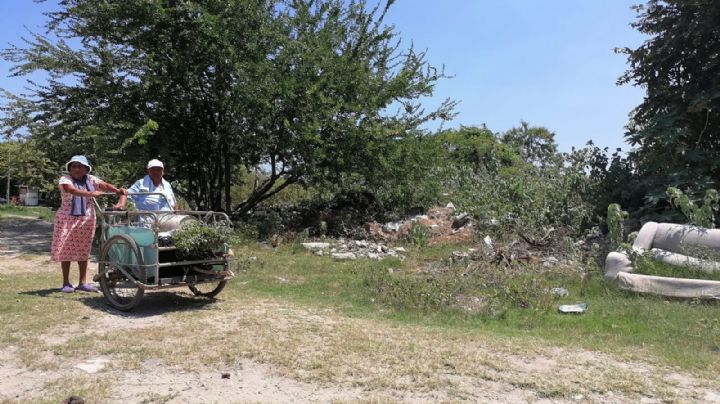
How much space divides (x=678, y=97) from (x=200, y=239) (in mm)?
11307

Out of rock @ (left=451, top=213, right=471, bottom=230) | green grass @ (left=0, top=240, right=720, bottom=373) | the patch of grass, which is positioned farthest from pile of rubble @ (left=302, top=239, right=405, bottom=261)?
the patch of grass

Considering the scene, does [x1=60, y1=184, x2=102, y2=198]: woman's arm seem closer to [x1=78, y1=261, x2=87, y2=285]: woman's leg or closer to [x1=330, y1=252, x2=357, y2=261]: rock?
[x1=78, y1=261, x2=87, y2=285]: woman's leg

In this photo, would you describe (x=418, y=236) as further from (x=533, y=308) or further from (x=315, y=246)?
(x=533, y=308)

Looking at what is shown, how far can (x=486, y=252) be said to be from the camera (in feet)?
34.6

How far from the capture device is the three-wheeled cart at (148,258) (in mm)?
6383

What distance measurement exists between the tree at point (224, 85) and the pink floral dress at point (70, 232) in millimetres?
5340

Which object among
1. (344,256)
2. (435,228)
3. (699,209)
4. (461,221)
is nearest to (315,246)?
(344,256)

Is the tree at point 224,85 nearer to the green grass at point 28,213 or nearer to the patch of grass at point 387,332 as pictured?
the patch of grass at point 387,332

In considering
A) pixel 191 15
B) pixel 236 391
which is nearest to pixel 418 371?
pixel 236 391

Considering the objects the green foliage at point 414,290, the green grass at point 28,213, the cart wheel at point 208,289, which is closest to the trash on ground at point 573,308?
the green foliage at point 414,290

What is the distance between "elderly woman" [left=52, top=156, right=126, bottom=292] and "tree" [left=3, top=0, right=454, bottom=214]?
531 centimetres

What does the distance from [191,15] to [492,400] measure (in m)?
12.0

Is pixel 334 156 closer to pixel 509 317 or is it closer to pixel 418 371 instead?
pixel 509 317

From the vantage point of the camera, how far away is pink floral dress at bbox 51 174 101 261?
287 inches
